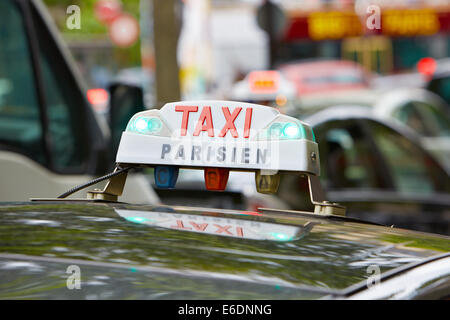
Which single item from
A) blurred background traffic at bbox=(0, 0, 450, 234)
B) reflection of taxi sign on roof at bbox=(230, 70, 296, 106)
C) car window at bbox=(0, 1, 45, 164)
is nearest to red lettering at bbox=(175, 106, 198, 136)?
blurred background traffic at bbox=(0, 0, 450, 234)

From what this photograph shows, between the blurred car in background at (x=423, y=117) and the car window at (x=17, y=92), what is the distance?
7590 mm

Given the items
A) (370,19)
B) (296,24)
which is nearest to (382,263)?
(370,19)

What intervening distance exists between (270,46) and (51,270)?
398 inches

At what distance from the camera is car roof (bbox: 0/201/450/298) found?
1416mm

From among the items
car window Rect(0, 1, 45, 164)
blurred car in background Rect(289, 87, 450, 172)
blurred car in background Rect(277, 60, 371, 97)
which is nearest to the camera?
car window Rect(0, 1, 45, 164)

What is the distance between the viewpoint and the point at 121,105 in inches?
178

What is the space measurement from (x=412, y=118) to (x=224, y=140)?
34.7 feet

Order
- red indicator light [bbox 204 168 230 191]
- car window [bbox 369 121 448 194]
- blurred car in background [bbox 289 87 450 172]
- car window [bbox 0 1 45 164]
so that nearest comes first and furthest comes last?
red indicator light [bbox 204 168 230 191] < car window [bbox 0 1 45 164] < car window [bbox 369 121 448 194] < blurred car in background [bbox 289 87 450 172]

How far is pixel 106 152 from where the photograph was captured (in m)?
4.84

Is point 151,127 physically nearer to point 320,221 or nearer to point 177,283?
point 320,221

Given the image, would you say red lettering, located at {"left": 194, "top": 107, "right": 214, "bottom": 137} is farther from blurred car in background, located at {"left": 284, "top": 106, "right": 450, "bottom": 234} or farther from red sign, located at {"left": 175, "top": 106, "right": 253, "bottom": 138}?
blurred car in background, located at {"left": 284, "top": 106, "right": 450, "bottom": 234}

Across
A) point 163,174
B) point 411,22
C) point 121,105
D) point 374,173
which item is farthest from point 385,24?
point 163,174

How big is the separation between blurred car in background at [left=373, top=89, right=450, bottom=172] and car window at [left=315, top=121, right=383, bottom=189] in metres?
4.48

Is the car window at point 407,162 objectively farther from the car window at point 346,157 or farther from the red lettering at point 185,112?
the red lettering at point 185,112
